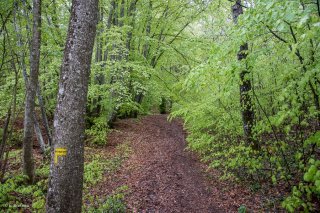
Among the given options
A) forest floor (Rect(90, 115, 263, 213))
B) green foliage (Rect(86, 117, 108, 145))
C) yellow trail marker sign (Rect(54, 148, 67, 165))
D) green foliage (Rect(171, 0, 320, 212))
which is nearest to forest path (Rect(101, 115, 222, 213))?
Answer: forest floor (Rect(90, 115, 263, 213))

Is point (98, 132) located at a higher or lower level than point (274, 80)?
lower

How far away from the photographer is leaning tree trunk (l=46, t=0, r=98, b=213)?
Answer: 355cm

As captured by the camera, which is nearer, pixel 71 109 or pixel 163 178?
pixel 71 109

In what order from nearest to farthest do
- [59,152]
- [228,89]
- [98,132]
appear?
[59,152], [228,89], [98,132]

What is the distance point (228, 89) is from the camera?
4184 mm

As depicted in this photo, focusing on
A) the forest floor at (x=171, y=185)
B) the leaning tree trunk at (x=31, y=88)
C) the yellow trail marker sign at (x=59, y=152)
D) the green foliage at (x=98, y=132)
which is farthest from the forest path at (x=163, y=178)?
the yellow trail marker sign at (x=59, y=152)

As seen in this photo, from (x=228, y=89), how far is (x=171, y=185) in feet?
13.8

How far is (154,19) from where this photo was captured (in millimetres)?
16297

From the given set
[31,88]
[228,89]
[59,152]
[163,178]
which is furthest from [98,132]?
[228,89]

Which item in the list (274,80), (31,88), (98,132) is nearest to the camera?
(274,80)

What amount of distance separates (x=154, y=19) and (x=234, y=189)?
12.8 meters

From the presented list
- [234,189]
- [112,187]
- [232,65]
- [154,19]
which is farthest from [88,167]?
[154,19]

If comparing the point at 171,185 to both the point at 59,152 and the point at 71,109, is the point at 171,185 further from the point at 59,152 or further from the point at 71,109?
the point at 71,109

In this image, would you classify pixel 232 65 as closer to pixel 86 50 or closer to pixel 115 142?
pixel 86 50
